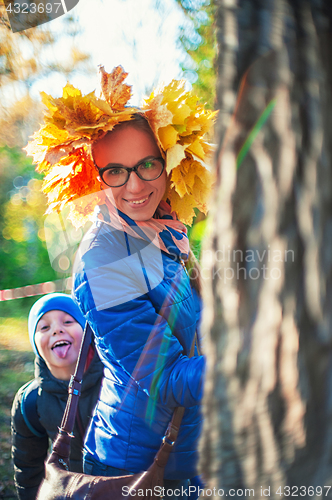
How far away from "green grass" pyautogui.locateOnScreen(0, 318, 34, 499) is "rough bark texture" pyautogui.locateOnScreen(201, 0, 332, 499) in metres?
3.37

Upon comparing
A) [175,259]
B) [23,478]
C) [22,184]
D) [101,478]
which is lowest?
[23,478]

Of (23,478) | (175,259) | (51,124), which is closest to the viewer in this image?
(51,124)

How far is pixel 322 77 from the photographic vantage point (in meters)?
0.54

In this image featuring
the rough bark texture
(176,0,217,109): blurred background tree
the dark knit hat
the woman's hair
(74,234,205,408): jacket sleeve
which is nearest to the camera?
the rough bark texture

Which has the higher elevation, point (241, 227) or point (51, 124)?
point (51, 124)

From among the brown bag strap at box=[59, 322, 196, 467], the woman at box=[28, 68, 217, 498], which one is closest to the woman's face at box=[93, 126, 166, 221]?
the woman at box=[28, 68, 217, 498]

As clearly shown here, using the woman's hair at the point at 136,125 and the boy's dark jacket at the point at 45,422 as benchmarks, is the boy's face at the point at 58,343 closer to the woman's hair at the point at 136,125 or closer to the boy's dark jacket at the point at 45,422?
the boy's dark jacket at the point at 45,422

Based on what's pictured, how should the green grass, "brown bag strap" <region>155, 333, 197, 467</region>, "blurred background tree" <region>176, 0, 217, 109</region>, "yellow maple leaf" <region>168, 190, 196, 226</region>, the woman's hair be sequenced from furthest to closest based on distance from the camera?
"blurred background tree" <region>176, 0, 217, 109</region>
the green grass
"yellow maple leaf" <region>168, 190, 196, 226</region>
the woman's hair
"brown bag strap" <region>155, 333, 197, 467</region>

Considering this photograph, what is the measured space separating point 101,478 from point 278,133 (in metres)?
1.32

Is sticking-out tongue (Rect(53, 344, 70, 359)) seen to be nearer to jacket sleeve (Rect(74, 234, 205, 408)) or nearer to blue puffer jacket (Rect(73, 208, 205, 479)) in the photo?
blue puffer jacket (Rect(73, 208, 205, 479))

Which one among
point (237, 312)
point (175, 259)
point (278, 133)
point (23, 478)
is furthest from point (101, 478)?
point (23, 478)

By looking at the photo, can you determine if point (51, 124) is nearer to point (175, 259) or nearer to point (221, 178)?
point (175, 259)

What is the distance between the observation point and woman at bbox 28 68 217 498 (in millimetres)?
1130

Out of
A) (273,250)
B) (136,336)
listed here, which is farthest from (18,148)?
(273,250)
